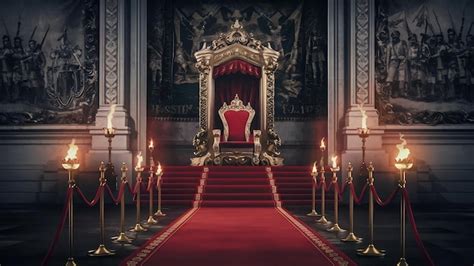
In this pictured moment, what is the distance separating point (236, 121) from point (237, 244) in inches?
321

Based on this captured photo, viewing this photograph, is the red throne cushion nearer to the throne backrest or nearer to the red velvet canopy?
the throne backrest

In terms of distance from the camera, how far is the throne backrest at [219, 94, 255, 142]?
1439 centimetres

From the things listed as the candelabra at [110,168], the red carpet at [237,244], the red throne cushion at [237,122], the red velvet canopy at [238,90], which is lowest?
the red carpet at [237,244]

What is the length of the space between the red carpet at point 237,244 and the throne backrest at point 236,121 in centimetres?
543

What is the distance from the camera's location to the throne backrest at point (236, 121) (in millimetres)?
14391

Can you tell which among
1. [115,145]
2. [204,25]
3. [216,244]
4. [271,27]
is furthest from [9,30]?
[216,244]

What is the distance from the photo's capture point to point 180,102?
15539 mm

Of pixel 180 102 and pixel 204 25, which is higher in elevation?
pixel 204 25

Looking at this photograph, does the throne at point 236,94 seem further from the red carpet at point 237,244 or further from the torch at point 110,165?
the red carpet at point 237,244

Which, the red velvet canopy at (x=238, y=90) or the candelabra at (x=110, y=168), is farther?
the red velvet canopy at (x=238, y=90)

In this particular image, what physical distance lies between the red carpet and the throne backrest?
543cm

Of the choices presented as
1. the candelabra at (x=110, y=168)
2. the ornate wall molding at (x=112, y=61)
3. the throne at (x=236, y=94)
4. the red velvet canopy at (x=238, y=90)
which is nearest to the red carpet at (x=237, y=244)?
the candelabra at (x=110, y=168)

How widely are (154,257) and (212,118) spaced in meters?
8.74

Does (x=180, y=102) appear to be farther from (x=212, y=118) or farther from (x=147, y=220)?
(x=147, y=220)
